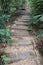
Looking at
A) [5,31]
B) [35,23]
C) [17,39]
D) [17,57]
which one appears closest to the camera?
[17,57]

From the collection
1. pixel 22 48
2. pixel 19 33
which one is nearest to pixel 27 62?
pixel 22 48

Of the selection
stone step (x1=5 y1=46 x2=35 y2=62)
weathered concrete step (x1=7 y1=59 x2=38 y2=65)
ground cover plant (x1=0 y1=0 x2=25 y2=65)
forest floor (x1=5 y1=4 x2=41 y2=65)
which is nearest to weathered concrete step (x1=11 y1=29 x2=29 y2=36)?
forest floor (x1=5 y1=4 x2=41 y2=65)

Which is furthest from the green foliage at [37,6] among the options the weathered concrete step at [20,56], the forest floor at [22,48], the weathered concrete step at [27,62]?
the weathered concrete step at [27,62]

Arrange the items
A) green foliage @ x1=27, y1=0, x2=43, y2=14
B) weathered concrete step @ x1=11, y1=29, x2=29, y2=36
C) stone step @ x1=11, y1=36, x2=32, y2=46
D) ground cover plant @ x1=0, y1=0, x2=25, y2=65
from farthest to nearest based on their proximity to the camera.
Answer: green foliage @ x1=27, y1=0, x2=43, y2=14, weathered concrete step @ x1=11, y1=29, x2=29, y2=36, stone step @ x1=11, y1=36, x2=32, y2=46, ground cover plant @ x1=0, y1=0, x2=25, y2=65

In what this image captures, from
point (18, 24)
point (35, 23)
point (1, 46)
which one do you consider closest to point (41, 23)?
point (35, 23)

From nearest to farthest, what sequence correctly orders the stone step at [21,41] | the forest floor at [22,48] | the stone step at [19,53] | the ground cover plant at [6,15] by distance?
the forest floor at [22,48]
the stone step at [19,53]
the ground cover plant at [6,15]
the stone step at [21,41]

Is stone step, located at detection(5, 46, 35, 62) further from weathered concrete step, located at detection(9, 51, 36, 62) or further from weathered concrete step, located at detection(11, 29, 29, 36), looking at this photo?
weathered concrete step, located at detection(11, 29, 29, 36)

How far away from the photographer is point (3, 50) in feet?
18.0

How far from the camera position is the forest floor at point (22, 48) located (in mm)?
5078

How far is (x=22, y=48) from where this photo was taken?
231 inches

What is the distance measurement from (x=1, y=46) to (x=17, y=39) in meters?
0.96

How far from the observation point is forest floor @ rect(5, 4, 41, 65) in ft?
16.7

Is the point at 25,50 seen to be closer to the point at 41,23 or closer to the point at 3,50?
the point at 3,50

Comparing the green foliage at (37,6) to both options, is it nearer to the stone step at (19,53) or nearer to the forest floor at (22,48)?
the forest floor at (22,48)
